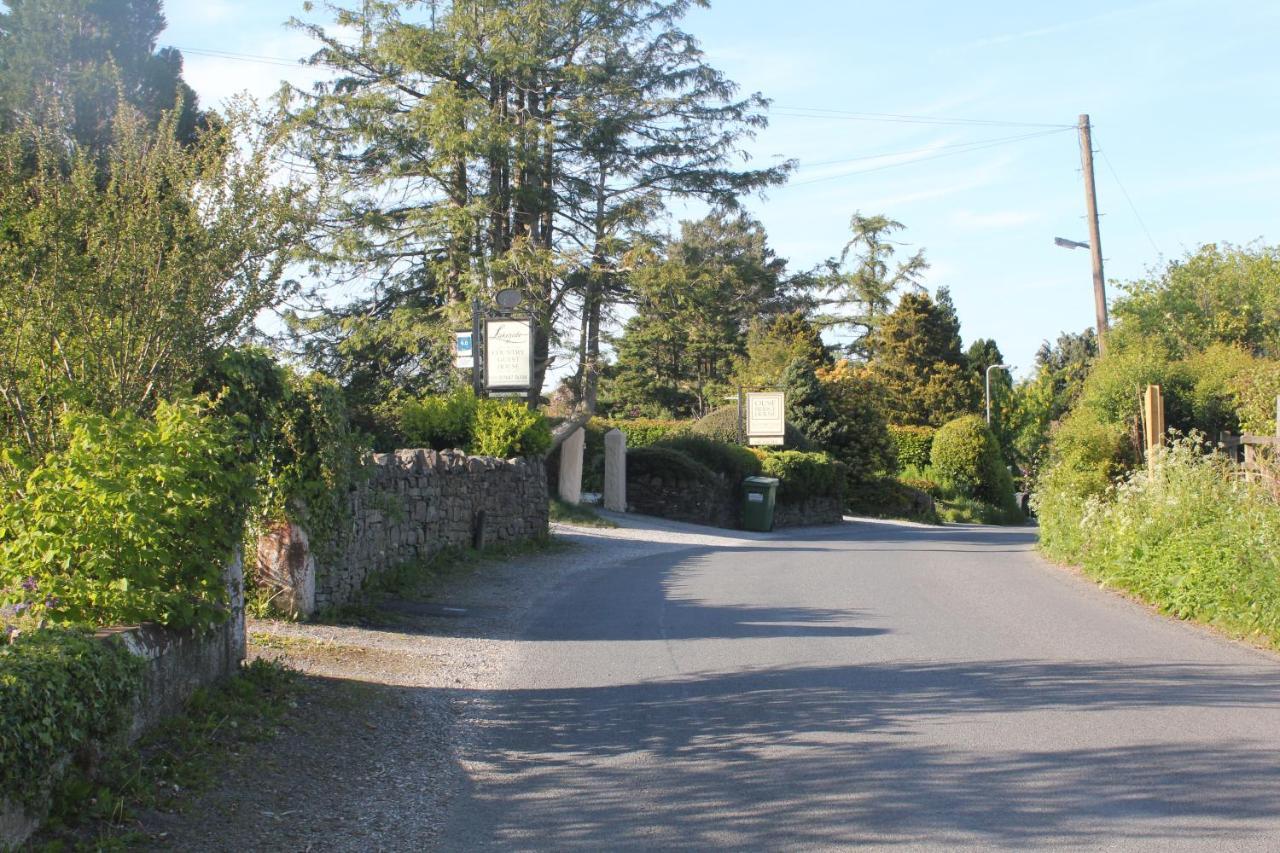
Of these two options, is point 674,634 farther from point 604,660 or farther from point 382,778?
point 382,778

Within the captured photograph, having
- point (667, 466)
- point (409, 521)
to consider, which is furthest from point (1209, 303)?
point (409, 521)

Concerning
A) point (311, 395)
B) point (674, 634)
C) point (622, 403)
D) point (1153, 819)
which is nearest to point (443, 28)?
point (311, 395)

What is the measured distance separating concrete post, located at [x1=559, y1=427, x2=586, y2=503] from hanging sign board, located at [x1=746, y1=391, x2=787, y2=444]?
29.4ft

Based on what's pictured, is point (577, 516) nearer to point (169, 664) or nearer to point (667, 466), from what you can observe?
point (667, 466)

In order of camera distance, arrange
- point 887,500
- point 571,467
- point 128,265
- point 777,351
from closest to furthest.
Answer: point 128,265 → point 571,467 → point 887,500 → point 777,351

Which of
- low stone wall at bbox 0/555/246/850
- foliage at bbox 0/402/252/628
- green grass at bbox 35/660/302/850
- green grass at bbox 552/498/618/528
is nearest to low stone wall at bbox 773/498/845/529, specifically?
green grass at bbox 552/498/618/528

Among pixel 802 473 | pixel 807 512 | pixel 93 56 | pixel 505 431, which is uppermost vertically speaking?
pixel 93 56

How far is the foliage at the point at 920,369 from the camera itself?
57156 mm

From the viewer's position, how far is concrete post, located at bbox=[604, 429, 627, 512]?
3080 centimetres

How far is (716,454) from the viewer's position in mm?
33812

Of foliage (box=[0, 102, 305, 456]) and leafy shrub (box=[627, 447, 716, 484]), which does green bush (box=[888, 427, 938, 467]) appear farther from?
foliage (box=[0, 102, 305, 456])

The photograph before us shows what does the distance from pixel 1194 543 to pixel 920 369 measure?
45.6 meters

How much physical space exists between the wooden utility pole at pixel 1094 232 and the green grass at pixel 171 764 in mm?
20633

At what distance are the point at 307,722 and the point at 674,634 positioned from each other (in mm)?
4592
